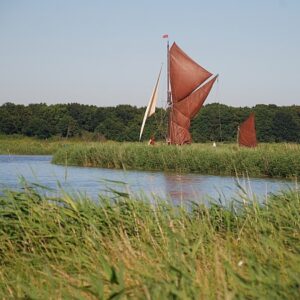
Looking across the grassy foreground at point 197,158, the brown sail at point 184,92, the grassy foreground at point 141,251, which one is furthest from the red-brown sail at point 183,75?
the grassy foreground at point 141,251

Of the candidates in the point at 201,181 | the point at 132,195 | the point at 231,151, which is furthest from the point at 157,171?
the point at 132,195

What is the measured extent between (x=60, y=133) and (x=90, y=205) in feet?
161

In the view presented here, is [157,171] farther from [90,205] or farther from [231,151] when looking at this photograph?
[90,205]

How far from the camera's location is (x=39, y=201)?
22.5 feet

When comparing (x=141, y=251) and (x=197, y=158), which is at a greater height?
(x=197, y=158)

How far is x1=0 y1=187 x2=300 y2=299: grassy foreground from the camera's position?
3816mm

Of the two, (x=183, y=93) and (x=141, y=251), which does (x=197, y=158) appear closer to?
(x=183, y=93)

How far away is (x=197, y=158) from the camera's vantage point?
2295 centimetres

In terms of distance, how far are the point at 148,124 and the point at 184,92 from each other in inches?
841

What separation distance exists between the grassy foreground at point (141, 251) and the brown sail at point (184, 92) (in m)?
24.4

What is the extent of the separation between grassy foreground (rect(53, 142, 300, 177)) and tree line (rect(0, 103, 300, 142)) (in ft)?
85.0

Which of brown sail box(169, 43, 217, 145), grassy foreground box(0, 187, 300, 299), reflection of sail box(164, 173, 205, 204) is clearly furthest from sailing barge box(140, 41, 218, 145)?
grassy foreground box(0, 187, 300, 299)

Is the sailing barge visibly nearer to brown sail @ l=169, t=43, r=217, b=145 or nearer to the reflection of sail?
brown sail @ l=169, t=43, r=217, b=145

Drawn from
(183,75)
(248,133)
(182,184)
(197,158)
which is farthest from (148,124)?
(182,184)
